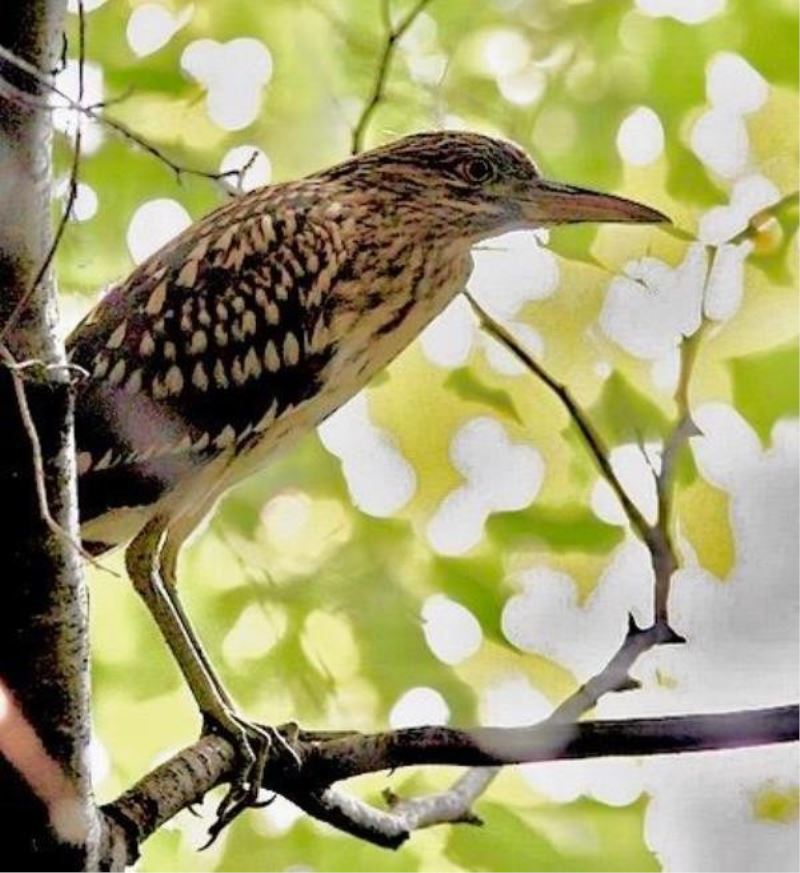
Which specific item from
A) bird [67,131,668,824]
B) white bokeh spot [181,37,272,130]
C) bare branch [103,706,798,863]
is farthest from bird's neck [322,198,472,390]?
bare branch [103,706,798,863]

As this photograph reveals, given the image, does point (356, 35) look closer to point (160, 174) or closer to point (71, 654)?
point (160, 174)

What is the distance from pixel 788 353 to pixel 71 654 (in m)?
0.50

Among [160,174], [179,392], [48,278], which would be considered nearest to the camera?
[48,278]

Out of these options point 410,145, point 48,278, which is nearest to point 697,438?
point 410,145

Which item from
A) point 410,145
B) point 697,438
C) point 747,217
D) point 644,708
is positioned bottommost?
point 644,708

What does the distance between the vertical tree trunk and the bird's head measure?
0.34 meters

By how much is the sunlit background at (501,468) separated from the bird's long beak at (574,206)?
0.14 feet

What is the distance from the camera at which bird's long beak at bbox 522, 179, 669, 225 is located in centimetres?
87

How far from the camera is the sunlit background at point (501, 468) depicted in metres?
0.90

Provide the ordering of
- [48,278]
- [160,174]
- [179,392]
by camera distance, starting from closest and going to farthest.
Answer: [48,278] → [179,392] → [160,174]

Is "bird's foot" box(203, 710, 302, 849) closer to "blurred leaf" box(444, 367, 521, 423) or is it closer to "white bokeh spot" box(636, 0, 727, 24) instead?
"blurred leaf" box(444, 367, 521, 423)

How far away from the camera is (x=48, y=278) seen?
57 cm

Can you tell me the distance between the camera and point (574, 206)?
868 mm

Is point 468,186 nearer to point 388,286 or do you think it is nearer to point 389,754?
point 388,286
